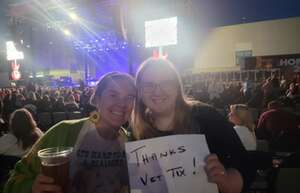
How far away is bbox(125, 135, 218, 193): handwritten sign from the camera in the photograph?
4.80 feet

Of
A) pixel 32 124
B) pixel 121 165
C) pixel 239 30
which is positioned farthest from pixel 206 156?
pixel 239 30

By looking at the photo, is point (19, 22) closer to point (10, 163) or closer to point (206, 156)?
point (10, 163)

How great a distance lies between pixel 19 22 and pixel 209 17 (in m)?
13.5

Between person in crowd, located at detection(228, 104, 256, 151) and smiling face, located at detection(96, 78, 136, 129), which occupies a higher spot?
smiling face, located at detection(96, 78, 136, 129)

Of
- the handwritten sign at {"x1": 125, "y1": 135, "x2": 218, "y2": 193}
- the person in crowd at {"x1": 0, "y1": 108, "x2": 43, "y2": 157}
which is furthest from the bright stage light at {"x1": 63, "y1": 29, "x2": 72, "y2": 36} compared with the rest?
the handwritten sign at {"x1": 125, "y1": 135, "x2": 218, "y2": 193}

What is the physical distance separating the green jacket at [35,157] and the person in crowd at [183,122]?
0.14 meters

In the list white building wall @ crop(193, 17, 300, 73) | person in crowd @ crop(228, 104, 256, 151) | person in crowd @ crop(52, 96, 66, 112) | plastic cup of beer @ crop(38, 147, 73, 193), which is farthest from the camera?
white building wall @ crop(193, 17, 300, 73)

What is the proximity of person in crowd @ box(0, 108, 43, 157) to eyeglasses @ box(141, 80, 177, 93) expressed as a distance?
322 centimetres

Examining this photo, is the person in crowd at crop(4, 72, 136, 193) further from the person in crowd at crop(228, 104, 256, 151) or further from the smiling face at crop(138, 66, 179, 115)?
the person in crowd at crop(228, 104, 256, 151)

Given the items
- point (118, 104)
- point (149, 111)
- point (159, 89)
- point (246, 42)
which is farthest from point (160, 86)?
point (246, 42)

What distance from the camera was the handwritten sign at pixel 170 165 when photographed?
4.80 feet

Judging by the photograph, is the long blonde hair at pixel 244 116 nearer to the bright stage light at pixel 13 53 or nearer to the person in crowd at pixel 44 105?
the person in crowd at pixel 44 105

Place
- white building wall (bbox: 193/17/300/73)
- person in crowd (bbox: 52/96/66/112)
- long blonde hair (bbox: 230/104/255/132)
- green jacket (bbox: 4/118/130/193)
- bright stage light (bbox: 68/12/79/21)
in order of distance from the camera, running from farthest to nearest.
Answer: white building wall (bbox: 193/17/300/73)
bright stage light (bbox: 68/12/79/21)
person in crowd (bbox: 52/96/66/112)
long blonde hair (bbox: 230/104/255/132)
green jacket (bbox: 4/118/130/193)

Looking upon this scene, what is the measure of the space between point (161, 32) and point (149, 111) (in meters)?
18.4
